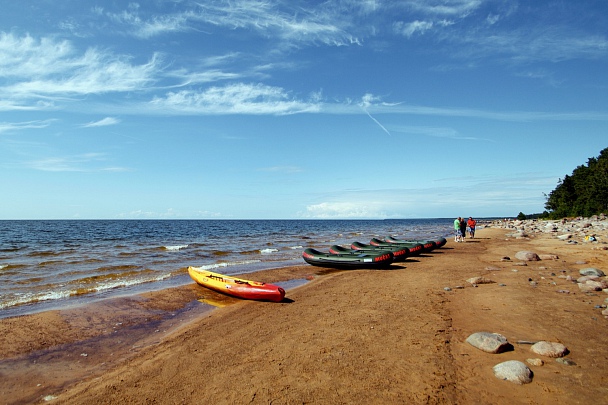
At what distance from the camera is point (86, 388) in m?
5.64

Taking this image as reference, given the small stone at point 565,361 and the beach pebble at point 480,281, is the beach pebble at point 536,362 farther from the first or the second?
the beach pebble at point 480,281

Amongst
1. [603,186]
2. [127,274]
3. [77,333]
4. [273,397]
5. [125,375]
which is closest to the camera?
[273,397]

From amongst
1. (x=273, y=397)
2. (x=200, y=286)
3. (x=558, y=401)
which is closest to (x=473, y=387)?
(x=558, y=401)

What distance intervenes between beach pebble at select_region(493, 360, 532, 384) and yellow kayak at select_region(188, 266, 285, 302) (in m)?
6.83

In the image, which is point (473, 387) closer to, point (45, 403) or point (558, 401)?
point (558, 401)

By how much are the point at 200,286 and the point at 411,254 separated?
1348 centimetres

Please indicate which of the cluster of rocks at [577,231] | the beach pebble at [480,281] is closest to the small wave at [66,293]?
the beach pebble at [480,281]

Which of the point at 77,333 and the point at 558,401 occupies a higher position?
the point at 558,401

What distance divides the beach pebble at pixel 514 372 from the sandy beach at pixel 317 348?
0.42 feet

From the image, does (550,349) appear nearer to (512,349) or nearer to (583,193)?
(512,349)

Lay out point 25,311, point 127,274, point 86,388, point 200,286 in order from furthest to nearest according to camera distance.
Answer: point 127,274 < point 200,286 < point 25,311 < point 86,388

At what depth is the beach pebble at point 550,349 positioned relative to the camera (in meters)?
5.81

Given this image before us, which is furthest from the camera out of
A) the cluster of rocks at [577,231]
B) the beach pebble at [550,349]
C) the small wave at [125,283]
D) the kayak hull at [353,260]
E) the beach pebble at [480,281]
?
the cluster of rocks at [577,231]

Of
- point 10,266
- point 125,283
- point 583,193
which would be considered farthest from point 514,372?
point 583,193
